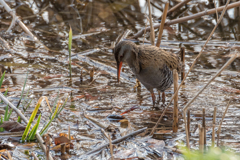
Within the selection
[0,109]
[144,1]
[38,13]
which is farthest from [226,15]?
[0,109]

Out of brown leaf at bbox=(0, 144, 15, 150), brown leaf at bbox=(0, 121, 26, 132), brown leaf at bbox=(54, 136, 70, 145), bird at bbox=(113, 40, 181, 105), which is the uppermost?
bird at bbox=(113, 40, 181, 105)

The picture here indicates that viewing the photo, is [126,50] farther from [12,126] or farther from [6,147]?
[6,147]

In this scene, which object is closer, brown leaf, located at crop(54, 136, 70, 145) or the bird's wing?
brown leaf, located at crop(54, 136, 70, 145)

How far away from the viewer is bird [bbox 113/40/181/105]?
3.62 meters

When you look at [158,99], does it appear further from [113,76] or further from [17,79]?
[17,79]

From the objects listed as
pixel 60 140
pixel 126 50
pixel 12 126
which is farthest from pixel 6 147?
pixel 126 50

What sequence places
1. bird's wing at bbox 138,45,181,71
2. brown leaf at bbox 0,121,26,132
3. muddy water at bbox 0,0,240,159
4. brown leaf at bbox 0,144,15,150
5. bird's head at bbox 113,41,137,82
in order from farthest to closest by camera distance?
bird's wing at bbox 138,45,181,71 → bird's head at bbox 113,41,137,82 → muddy water at bbox 0,0,240,159 → brown leaf at bbox 0,121,26,132 → brown leaf at bbox 0,144,15,150

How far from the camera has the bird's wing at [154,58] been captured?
3.70m

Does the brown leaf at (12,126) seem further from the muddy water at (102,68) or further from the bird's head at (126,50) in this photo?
the bird's head at (126,50)

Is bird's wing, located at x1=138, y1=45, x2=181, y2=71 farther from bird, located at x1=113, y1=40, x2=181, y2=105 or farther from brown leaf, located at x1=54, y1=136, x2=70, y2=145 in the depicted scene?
brown leaf, located at x1=54, y1=136, x2=70, y2=145

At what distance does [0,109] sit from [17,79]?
4.18 feet

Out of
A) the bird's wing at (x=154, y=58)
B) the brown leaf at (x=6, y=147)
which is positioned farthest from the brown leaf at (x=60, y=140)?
the bird's wing at (x=154, y=58)

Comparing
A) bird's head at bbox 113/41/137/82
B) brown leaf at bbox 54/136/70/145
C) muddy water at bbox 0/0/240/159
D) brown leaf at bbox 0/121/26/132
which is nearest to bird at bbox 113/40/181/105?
bird's head at bbox 113/41/137/82

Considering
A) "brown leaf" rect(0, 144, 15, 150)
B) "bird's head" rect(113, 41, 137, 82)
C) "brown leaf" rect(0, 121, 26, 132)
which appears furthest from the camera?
"bird's head" rect(113, 41, 137, 82)
